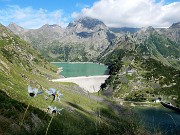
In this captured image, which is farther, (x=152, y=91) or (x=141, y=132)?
(x=152, y=91)

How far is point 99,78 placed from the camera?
200 metres

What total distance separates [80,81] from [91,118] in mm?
105050

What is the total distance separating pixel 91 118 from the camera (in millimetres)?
70688

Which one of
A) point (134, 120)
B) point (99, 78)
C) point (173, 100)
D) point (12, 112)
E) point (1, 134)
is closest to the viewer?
point (1, 134)

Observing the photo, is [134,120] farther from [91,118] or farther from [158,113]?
[158,113]

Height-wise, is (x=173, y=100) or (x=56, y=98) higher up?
(x=56, y=98)

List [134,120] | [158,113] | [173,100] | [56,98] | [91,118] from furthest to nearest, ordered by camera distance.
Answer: [173,100] → [158,113] → [91,118] → [134,120] → [56,98]

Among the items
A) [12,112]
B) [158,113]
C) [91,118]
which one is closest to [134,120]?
[12,112]

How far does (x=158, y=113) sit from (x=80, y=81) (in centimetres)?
5495

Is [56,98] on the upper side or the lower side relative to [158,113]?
upper

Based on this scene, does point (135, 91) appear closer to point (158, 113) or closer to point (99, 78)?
point (99, 78)

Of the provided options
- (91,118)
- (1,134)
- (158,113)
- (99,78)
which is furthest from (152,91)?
(1,134)

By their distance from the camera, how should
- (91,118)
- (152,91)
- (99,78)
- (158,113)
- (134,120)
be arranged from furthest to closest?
1. (99,78)
2. (152,91)
3. (158,113)
4. (91,118)
5. (134,120)

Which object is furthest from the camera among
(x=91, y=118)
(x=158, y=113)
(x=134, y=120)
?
(x=158, y=113)
